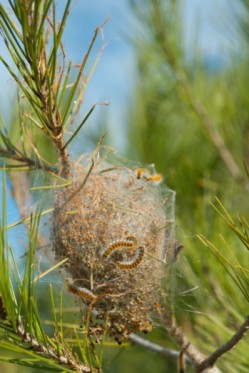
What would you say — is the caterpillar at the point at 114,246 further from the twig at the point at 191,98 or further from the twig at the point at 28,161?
the twig at the point at 191,98

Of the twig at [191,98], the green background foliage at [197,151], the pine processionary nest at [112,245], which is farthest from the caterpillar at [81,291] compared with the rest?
the twig at [191,98]

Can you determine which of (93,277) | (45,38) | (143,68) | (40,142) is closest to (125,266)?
(93,277)

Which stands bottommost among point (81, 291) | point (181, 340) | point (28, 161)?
point (181, 340)

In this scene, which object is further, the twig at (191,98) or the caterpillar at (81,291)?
the twig at (191,98)

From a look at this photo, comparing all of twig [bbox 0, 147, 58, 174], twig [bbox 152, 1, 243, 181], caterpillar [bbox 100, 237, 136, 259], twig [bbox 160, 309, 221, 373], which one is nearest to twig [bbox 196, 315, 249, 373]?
twig [bbox 160, 309, 221, 373]

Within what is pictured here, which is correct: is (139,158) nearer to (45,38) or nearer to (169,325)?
(169,325)

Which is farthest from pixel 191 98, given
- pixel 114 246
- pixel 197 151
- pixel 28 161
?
pixel 114 246

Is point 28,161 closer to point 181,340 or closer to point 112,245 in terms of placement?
point 112,245
